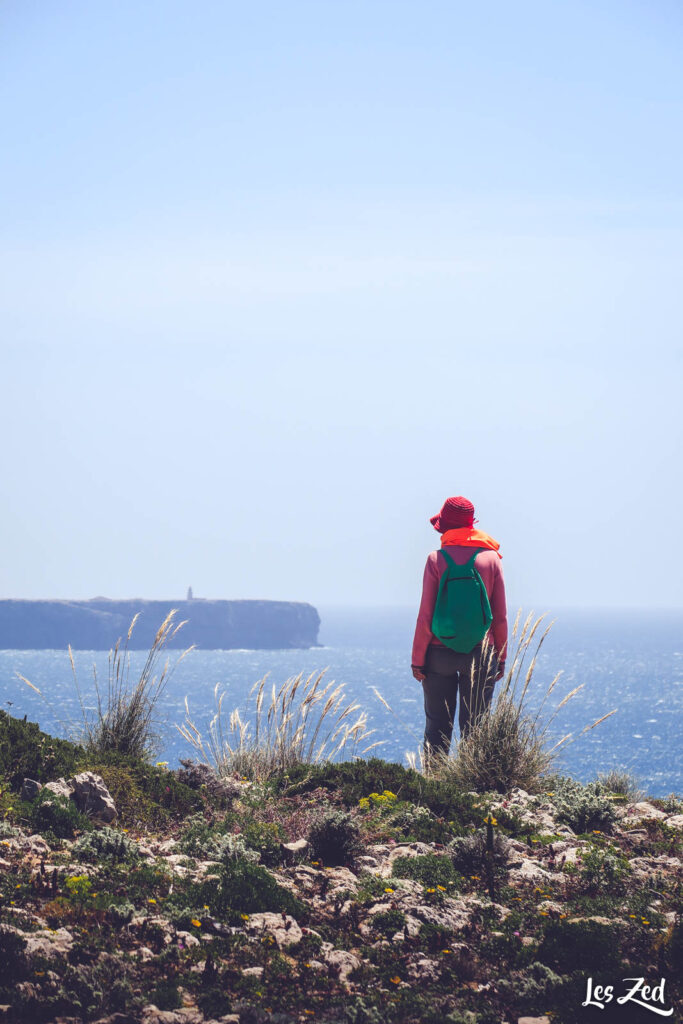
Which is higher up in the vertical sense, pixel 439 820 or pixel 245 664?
pixel 439 820

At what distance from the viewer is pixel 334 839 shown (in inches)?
256

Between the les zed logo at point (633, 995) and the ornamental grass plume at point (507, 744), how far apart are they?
3680 mm

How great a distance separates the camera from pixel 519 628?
8789mm

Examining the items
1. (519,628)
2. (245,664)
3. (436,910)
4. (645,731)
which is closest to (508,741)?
(519,628)

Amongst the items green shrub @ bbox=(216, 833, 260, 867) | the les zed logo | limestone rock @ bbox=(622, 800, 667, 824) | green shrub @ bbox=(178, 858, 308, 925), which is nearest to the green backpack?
limestone rock @ bbox=(622, 800, 667, 824)

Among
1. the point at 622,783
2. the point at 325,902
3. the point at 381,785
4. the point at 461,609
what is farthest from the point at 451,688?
the point at 325,902

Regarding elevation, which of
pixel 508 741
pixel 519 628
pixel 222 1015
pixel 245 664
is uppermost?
pixel 519 628

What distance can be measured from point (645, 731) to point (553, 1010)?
337 ft

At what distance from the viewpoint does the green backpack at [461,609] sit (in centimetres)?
840

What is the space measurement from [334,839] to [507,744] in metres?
2.59

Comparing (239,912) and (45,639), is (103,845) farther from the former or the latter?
(45,639)

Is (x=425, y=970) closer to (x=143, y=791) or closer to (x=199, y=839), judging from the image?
(x=199, y=839)

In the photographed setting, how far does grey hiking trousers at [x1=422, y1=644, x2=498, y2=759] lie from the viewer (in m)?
8.68

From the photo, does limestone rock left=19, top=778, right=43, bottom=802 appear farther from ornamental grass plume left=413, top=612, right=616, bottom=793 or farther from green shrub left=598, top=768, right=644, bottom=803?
green shrub left=598, top=768, right=644, bottom=803
